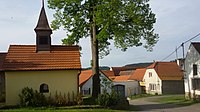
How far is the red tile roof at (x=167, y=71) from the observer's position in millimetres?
66312

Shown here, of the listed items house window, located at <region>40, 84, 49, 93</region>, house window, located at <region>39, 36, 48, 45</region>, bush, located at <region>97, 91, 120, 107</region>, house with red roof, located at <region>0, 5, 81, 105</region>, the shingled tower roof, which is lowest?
bush, located at <region>97, 91, 120, 107</region>

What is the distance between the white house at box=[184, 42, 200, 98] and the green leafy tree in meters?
11.8

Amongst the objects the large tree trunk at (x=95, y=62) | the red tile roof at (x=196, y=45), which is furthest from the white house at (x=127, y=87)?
the large tree trunk at (x=95, y=62)

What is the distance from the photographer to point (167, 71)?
67875 mm

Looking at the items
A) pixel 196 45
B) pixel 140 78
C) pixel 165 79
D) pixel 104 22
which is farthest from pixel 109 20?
pixel 140 78

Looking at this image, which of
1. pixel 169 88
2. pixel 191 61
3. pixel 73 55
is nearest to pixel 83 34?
pixel 73 55

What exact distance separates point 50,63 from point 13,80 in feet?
11.4

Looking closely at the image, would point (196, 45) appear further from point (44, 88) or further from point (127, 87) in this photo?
point (127, 87)

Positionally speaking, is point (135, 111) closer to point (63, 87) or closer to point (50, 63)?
point (63, 87)

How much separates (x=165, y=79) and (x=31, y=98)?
42.5 metres

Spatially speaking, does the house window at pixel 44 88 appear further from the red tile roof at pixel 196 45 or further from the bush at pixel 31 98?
the red tile roof at pixel 196 45

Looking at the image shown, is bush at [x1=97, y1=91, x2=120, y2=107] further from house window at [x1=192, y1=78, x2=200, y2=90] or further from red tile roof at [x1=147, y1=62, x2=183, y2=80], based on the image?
red tile roof at [x1=147, y1=62, x2=183, y2=80]

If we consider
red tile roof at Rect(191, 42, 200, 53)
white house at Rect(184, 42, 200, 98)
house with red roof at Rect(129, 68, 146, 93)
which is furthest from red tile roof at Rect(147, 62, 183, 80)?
red tile roof at Rect(191, 42, 200, 53)

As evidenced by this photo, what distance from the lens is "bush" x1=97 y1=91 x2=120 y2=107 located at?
27.6 metres
